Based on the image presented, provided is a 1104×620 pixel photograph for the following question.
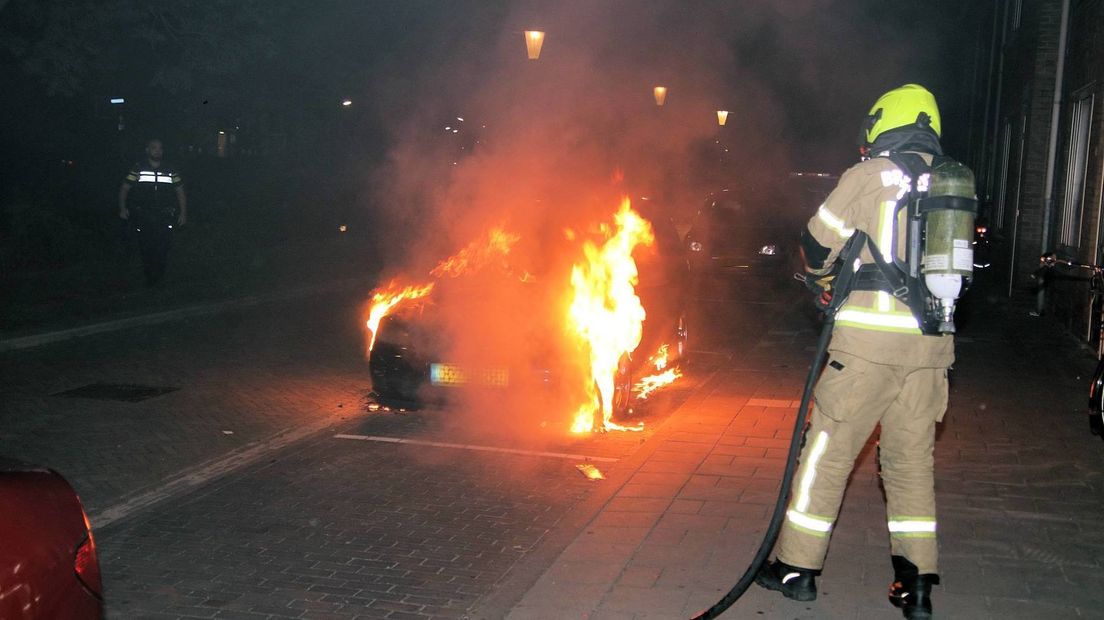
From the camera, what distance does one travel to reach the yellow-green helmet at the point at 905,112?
13.4 ft

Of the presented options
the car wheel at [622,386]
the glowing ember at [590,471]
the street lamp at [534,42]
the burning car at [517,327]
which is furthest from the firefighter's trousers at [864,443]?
the street lamp at [534,42]

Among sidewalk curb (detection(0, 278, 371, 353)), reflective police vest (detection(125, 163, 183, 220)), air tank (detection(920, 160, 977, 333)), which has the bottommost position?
sidewalk curb (detection(0, 278, 371, 353))

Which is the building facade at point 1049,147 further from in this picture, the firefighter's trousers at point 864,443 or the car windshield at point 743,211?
the firefighter's trousers at point 864,443

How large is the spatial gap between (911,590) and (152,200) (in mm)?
12219

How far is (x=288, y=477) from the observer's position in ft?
20.6

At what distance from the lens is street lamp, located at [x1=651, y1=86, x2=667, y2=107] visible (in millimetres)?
9953

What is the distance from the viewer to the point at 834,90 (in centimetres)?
1150

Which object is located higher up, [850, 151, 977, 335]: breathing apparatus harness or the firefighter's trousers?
[850, 151, 977, 335]: breathing apparatus harness

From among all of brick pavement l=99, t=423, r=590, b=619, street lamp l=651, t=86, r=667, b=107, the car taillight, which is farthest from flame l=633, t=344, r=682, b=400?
the car taillight

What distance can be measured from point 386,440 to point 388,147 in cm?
379

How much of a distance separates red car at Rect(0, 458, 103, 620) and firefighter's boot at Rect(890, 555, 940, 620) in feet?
9.37

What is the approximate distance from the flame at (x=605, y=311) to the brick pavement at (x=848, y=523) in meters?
0.54

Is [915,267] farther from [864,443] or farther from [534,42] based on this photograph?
[534,42]

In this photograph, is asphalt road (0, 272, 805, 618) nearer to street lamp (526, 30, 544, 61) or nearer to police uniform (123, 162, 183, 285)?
street lamp (526, 30, 544, 61)
